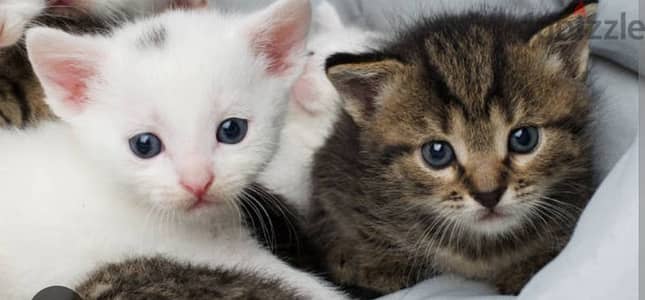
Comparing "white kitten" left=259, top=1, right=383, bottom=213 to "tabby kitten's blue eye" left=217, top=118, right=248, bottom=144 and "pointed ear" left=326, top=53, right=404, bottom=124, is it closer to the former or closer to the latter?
"pointed ear" left=326, top=53, right=404, bottom=124

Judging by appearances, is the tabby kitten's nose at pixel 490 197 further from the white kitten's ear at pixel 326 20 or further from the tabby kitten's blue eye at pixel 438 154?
the white kitten's ear at pixel 326 20

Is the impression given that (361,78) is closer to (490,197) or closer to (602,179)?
(490,197)

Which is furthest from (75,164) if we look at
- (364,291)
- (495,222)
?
(495,222)

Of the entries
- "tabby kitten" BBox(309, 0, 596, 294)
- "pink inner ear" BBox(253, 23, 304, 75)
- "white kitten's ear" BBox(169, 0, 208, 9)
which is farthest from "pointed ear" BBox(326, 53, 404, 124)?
"white kitten's ear" BBox(169, 0, 208, 9)

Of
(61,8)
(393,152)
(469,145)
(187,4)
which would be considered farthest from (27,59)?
(469,145)

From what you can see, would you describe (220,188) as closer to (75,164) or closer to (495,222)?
(75,164)

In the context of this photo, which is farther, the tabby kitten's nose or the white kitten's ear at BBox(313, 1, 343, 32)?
the white kitten's ear at BBox(313, 1, 343, 32)
